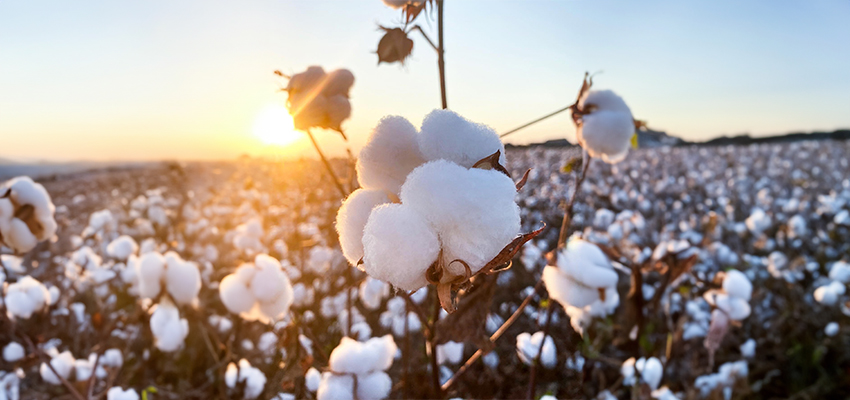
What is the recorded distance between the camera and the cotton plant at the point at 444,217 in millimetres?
462

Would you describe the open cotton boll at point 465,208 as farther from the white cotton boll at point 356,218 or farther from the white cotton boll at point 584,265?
the white cotton boll at point 584,265

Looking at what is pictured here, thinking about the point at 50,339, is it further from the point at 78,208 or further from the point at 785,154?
the point at 785,154

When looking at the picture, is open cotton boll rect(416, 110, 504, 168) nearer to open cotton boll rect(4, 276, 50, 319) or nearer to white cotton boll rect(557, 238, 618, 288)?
white cotton boll rect(557, 238, 618, 288)

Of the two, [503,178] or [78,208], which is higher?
[503,178]

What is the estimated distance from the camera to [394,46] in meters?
0.86

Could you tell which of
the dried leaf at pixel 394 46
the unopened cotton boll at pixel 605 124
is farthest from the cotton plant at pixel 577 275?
the dried leaf at pixel 394 46

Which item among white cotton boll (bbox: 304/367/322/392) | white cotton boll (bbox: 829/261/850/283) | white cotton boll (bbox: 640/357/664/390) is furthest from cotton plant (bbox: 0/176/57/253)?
white cotton boll (bbox: 829/261/850/283)

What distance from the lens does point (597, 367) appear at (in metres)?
2.91

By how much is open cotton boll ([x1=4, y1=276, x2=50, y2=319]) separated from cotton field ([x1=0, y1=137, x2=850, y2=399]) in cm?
1

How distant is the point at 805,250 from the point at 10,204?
6.58 metres

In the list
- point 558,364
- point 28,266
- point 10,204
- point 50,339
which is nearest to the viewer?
point 10,204

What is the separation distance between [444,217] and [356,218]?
0.12 meters

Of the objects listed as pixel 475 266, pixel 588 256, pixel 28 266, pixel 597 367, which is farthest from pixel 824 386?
pixel 28 266

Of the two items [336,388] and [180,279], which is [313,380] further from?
[180,279]
